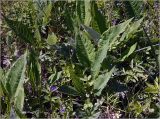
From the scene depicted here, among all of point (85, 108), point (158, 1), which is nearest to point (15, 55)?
point (85, 108)

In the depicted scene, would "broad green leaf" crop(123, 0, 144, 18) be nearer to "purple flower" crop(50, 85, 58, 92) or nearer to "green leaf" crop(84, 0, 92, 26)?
"green leaf" crop(84, 0, 92, 26)

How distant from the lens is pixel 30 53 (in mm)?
2264

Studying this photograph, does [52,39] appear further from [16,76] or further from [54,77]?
[16,76]

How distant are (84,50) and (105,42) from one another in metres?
0.13

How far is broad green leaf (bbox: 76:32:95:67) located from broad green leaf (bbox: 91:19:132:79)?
5cm

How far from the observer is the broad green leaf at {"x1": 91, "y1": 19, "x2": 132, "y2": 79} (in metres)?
2.28

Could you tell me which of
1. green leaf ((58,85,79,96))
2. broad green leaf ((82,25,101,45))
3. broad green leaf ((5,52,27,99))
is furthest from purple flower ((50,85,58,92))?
broad green leaf ((82,25,101,45))

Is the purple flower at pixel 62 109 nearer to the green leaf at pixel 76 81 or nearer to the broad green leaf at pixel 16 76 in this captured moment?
the green leaf at pixel 76 81

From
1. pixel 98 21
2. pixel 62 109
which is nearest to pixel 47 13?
pixel 98 21

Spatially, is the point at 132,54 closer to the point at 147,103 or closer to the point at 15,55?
the point at 147,103

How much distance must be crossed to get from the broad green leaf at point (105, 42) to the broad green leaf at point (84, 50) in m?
0.05

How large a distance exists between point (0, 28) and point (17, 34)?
1.07ft

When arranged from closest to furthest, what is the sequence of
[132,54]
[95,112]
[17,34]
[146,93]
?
[95,112] < [146,93] < [132,54] < [17,34]

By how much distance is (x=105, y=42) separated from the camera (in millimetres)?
2363
